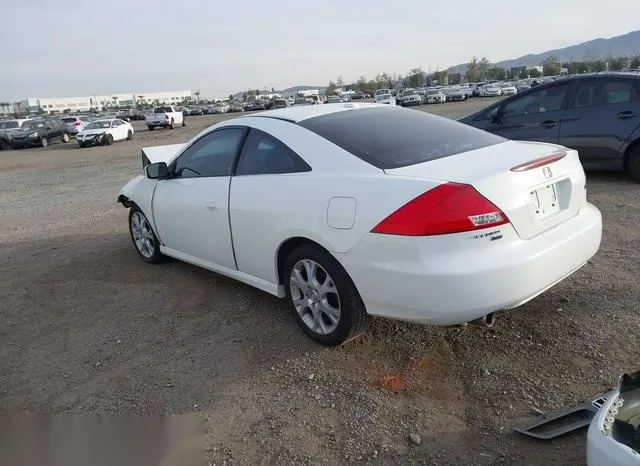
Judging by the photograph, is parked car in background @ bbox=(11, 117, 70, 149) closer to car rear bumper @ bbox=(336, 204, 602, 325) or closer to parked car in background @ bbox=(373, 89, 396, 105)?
parked car in background @ bbox=(373, 89, 396, 105)

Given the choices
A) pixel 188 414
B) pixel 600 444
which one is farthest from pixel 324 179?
pixel 600 444

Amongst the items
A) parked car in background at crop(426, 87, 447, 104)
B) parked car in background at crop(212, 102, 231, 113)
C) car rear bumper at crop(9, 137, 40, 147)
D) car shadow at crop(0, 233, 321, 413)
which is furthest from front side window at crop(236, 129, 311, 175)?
parked car in background at crop(212, 102, 231, 113)

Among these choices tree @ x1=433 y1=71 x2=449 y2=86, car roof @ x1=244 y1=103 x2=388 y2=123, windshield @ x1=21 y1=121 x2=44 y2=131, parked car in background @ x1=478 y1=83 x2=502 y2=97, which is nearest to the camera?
car roof @ x1=244 y1=103 x2=388 y2=123

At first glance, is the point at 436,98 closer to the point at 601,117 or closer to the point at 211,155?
the point at 601,117

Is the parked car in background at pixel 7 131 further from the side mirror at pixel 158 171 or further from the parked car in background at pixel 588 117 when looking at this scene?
the side mirror at pixel 158 171

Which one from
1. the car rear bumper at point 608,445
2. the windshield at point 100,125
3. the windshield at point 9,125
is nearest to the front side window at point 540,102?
the car rear bumper at point 608,445

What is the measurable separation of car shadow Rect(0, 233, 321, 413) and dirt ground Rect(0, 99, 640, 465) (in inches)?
0.5

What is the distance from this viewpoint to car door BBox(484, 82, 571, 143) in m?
8.43

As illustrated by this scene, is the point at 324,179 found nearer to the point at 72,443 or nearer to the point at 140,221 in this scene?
the point at 72,443

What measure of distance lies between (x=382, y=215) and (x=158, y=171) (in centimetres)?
281

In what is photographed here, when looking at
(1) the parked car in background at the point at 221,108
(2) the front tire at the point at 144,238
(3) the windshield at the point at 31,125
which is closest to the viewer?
(2) the front tire at the point at 144,238

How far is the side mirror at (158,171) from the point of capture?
17.0 feet

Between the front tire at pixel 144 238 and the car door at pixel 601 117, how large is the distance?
238 inches

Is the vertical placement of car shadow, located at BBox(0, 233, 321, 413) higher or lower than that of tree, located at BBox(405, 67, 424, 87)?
lower
